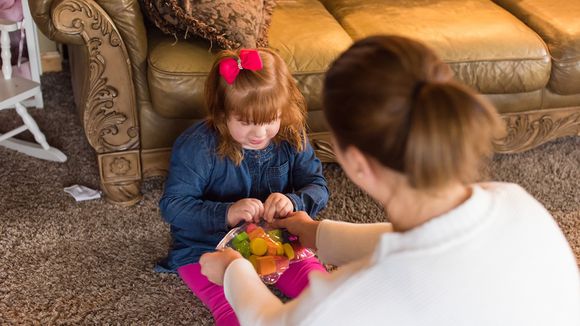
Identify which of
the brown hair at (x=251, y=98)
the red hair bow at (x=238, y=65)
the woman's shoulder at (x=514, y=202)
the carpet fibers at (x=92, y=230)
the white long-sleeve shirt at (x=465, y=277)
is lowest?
the carpet fibers at (x=92, y=230)

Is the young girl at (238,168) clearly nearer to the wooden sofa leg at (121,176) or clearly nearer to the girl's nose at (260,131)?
the girl's nose at (260,131)

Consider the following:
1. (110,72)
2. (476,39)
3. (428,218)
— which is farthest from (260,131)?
(476,39)

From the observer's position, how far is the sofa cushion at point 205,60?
76.0 inches

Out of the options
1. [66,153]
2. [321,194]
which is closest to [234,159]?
[321,194]

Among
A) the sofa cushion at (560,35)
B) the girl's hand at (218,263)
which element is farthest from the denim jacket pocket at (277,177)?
the sofa cushion at (560,35)

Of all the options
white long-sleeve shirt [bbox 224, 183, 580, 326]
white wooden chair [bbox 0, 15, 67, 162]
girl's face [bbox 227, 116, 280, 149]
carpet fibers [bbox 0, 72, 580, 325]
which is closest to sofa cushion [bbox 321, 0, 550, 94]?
carpet fibers [bbox 0, 72, 580, 325]

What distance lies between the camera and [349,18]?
2.32 metres

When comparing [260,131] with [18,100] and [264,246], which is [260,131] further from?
[18,100]

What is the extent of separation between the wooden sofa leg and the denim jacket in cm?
38

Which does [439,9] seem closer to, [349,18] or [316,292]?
[349,18]

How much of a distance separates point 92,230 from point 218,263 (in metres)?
0.86

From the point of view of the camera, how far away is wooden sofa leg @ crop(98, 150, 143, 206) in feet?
6.93

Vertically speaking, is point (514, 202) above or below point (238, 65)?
above

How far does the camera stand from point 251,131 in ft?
5.32
